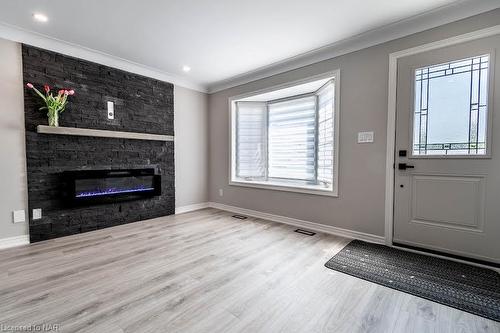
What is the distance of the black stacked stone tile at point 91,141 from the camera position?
9.26 ft

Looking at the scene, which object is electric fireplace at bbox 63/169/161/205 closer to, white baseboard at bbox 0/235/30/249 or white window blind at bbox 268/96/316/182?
white baseboard at bbox 0/235/30/249

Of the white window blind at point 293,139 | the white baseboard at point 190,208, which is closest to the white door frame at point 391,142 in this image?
the white window blind at point 293,139

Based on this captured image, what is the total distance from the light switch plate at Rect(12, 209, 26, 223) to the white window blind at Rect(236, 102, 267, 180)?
10.3 ft

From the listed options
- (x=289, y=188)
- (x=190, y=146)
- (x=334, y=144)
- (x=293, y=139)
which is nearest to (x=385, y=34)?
(x=334, y=144)

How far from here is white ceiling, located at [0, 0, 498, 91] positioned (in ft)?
7.25

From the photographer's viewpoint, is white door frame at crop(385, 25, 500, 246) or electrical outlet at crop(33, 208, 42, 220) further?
electrical outlet at crop(33, 208, 42, 220)

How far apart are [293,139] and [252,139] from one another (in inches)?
34.1

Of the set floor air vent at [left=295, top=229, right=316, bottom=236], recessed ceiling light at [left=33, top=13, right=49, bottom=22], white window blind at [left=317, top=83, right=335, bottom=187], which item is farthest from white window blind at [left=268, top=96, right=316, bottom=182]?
recessed ceiling light at [left=33, top=13, right=49, bottom=22]

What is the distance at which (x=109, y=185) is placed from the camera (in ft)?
11.3

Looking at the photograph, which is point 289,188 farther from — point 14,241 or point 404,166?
point 14,241

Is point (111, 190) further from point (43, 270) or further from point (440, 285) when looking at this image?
point (440, 285)

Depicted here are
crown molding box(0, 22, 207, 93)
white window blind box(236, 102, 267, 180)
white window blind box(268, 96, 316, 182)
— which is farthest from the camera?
white window blind box(236, 102, 267, 180)

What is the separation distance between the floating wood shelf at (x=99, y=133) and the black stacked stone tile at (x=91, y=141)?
133 mm

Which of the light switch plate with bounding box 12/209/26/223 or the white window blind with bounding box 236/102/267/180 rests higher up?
the white window blind with bounding box 236/102/267/180
